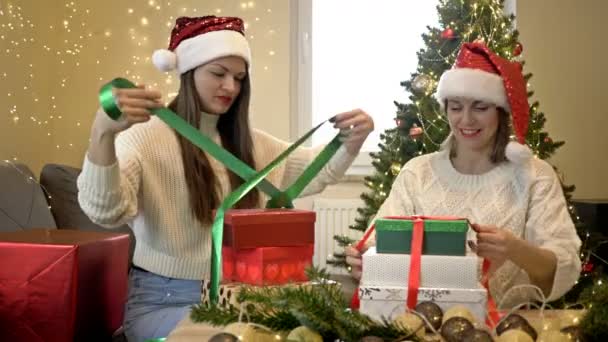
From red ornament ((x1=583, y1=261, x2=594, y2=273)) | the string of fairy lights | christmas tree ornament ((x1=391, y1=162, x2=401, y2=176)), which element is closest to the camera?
red ornament ((x1=583, y1=261, x2=594, y2=273))

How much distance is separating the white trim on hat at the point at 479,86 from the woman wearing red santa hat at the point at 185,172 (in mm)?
245

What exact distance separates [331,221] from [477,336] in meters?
3.11

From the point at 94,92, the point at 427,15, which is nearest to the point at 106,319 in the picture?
the point at 94,92

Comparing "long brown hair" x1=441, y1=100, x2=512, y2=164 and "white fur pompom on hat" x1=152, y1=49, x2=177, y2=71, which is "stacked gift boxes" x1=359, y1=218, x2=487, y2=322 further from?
"white fur pompom on hat" x1=152, y1=49, x2=177, y2=71

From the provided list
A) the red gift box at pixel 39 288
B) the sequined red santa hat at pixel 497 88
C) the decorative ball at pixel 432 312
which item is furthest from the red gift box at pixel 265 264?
the sequined red santa hat at pixel 497 88

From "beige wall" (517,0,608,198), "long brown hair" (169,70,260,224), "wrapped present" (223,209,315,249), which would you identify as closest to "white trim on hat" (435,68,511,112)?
"long brown hair" (169,70,260,224)

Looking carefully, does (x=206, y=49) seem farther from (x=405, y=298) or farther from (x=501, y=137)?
(x=405, y=298)

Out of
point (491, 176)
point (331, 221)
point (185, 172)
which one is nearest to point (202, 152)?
point (185, 172)

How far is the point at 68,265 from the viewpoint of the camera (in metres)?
1.63

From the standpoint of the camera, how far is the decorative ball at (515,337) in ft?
2.43

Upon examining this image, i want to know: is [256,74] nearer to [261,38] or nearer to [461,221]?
[261,38]

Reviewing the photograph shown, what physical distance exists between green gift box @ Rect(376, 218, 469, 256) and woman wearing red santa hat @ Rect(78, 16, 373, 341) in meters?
0.68

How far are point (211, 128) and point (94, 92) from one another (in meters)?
2.13

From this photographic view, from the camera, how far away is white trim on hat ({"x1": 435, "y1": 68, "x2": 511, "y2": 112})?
1.69 meters
